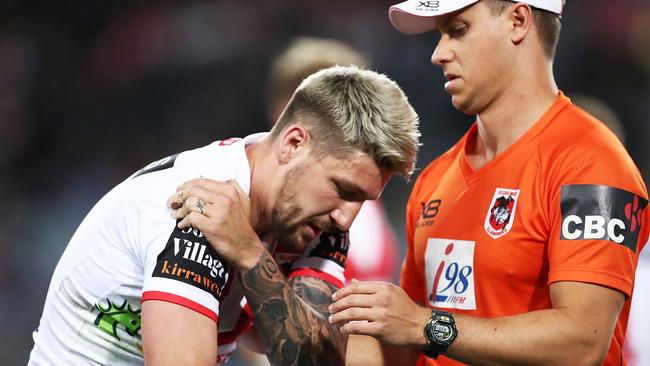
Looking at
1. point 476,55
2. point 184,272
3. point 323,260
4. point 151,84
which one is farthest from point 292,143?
point 151,84

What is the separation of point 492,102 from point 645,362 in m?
2.20

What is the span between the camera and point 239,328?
3264 mm

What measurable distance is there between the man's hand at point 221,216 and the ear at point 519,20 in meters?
1.10

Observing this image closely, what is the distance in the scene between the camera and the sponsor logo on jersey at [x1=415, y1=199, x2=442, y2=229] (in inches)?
137

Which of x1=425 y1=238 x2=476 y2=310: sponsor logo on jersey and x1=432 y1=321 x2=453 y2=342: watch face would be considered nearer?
x1=432 y1=321 x2=453 y2=342: watch face

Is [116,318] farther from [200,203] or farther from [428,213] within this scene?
[428,213]

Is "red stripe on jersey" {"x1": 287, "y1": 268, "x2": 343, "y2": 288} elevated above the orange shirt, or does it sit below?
below

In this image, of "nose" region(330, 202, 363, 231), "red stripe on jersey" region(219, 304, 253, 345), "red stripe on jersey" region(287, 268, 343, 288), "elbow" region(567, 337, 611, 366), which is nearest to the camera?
"elbow" region(567, 337, 611, 366)

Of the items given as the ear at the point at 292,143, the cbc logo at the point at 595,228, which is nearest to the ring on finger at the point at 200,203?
the ear at the point at 292,143

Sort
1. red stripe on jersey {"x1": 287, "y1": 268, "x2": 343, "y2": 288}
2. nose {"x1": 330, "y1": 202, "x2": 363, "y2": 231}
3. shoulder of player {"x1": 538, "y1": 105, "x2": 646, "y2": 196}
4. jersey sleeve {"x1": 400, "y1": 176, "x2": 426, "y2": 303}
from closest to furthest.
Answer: shoulder of player {"x1": 538, "y1": 105, "x2": 646, "y2": 196} < nose {"x1": 330, "y1": 202, "x2": 363, "y2": 231} < red stripe on jersey {"x1": 287, "y1": 268, "x2": 343, "y2": 288} < jersey sleeve {"x1": 400, "y1": 176, "x2": 426, "y2": 303}

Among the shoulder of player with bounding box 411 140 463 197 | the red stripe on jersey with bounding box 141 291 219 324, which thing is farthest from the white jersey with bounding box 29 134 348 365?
the shoulder of player with bounding box 411 140 463 197

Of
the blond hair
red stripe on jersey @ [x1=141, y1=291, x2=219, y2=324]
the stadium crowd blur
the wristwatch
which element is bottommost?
red stripe on jersey @ [x1=141, y1=291, x2=219, y2=324]

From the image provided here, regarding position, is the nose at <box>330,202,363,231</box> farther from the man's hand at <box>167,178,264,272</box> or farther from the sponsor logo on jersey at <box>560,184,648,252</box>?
the sponsor logo on jersey at <box>560,184,648,252</box>

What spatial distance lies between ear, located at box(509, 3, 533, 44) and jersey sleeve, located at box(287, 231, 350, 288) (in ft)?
2.91
